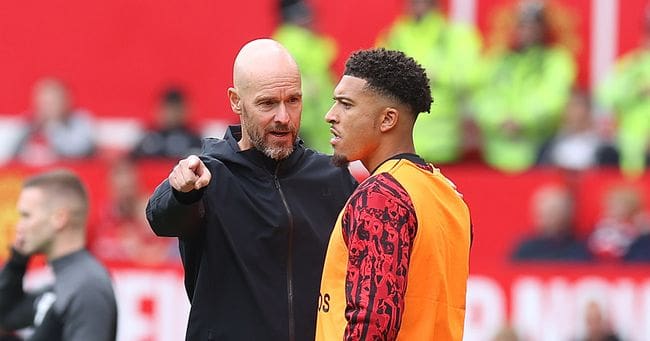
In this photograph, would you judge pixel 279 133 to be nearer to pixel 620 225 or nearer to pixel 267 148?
pixel 267 148

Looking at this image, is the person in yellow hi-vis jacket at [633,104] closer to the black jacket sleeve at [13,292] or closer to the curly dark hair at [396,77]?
the black jacket sleeve at [13,292]

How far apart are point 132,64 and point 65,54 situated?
78 centimetres

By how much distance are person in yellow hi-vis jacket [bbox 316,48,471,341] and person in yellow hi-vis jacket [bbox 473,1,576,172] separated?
7913 millimetres

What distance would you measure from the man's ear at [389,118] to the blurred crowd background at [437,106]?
5040 mm

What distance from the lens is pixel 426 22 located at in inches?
544

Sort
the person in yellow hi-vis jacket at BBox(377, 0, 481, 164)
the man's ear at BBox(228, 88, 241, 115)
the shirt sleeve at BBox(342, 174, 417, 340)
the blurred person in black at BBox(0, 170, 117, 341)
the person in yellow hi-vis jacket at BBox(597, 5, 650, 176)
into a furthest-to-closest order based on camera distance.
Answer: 1. the person in yellow hi-vis jacket at BBox(377, 0, 481, 164)
2. the person in yellow hi-vis jacket at BBox(597, 5, 650, 176)
3. the blurred person in black at BBox(0, 170, 117, 341)
4. the man's ear at BBox(228, 88, 241, 115)
5. the shirt sleeve at BBox(342, 174, 417, 340)

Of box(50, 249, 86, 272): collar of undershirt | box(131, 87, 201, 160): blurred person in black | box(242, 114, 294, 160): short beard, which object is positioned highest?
box(131, 87, 201, 160): blurred person in black

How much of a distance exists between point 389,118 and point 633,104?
8.30 metres

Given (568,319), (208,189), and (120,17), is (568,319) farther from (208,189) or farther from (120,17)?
(120,17)

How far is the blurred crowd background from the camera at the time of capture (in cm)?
1182

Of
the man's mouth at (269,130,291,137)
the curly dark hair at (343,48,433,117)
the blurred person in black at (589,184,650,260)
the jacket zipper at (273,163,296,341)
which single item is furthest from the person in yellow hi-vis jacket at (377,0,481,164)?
the curly dark hair at (343,48,433,117)

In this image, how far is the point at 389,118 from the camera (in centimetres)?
553

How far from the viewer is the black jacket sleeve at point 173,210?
5.68m

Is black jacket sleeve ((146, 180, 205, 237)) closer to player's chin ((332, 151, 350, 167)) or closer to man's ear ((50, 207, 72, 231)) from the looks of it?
player's chin ((332, 151, 350, 167))
